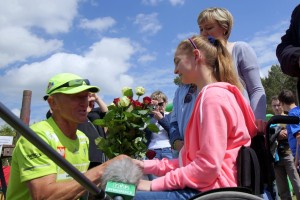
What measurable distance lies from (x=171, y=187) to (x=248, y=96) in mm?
1152


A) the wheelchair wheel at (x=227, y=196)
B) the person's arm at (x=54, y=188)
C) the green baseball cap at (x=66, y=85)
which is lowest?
the person's arm at (x=54, y=188)

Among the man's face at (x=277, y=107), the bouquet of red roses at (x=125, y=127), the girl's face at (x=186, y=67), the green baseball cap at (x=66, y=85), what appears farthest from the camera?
the man's face at (x=277, y=107)

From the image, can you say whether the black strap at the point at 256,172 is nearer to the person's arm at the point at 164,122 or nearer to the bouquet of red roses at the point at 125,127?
the bouquet of red roses at the point at 125,127

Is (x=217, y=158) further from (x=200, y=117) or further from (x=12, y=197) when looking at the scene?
(x=12, y=197)

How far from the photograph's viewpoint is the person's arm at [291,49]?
7.95 ft

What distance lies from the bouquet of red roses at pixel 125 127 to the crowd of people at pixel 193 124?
0.66 ft

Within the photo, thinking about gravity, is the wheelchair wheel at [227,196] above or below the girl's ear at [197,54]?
below

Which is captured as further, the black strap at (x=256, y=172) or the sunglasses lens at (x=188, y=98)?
the sunglasses lens at (x=188, y=98)

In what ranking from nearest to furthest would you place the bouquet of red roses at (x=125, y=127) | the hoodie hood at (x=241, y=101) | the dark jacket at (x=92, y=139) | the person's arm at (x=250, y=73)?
the hoodie hood at (x=241, y=101) < the bouquet of red roses at (x=125, y=127) < the person's arm at (x=250, y=73) < the dark jacket at (x=92, y=139)

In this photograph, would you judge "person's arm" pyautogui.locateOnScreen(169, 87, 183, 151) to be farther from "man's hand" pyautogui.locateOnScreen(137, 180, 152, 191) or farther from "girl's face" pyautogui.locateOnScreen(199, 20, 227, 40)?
"man's hand" pyautogui.locateOnScreen(137, 180, 152, 191)

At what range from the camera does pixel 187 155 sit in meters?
2.13

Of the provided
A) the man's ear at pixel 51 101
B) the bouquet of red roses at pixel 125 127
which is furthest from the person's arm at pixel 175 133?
the man's ear at pixel 51 101

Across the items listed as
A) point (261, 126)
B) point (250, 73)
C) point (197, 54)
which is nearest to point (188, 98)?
point (250, 73)

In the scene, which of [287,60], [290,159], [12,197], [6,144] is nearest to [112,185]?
[12,197]
